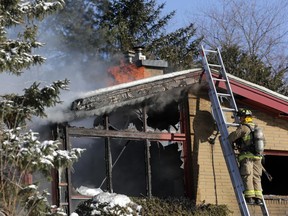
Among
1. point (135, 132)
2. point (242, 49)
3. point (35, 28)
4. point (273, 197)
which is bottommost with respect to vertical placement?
point (273, 197)

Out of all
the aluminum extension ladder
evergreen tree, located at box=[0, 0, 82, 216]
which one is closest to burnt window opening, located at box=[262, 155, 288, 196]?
the aluminum extension ladder

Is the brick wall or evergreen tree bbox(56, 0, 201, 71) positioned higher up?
evergreen tree bbox(56, 0, 201, 71)

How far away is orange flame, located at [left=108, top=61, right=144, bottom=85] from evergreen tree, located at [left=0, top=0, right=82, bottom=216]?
5.31 metres

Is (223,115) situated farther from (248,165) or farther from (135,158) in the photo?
(135,158)

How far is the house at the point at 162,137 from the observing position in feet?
36.9

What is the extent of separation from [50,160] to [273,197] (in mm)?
7119

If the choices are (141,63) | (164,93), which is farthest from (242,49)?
(164,93)

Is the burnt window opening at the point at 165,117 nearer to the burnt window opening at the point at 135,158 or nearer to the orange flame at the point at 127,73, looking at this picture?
the burnt window opening at the point at 135,158

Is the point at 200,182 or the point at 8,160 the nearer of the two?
the point at 8,160

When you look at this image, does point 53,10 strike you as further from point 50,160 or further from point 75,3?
point 75,3

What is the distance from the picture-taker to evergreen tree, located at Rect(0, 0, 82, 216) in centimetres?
715

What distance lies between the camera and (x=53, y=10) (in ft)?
27.7

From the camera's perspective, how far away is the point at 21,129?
797 centimetres

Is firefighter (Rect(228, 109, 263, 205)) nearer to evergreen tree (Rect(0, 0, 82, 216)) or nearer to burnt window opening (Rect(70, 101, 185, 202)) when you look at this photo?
burnt window opening (Rect(70, 101, 185, 202))
